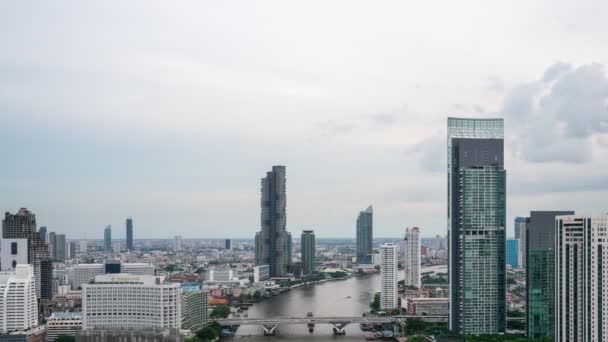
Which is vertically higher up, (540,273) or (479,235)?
(479,235)

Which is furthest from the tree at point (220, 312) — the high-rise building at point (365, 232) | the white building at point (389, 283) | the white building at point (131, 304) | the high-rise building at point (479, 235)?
the high-rise building at point (365, 232)

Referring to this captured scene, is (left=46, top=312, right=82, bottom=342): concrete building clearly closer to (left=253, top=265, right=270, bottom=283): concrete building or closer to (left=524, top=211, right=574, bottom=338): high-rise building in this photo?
(left=524, top=211, right=574, bottom=338): high-rise building

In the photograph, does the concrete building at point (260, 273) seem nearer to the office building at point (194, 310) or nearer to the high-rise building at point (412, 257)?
the high-rise building at point (412, 257)

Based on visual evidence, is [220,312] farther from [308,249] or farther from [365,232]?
[365,232]

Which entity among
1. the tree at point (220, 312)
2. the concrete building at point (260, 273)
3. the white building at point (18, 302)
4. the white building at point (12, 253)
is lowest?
the concrete building at point (260, 273)

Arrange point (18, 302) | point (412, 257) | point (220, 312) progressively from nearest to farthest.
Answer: point (18, 302)
point (220, 312)
point (412, 257)

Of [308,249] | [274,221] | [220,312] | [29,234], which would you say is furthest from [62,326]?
[308,249]
